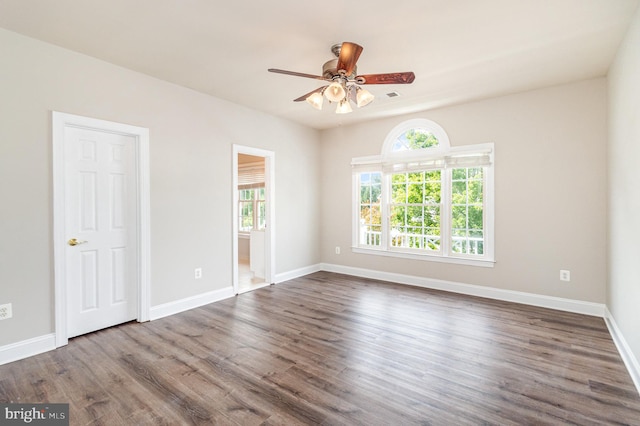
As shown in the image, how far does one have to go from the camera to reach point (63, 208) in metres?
2.85

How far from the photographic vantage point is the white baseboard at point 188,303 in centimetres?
355

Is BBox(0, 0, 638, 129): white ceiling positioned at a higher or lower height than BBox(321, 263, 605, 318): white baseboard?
higher

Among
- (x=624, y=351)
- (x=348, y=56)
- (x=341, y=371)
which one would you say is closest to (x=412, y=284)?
(x=624, y=351)

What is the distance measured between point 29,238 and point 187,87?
2.28 m

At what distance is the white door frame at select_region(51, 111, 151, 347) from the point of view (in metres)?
2.80

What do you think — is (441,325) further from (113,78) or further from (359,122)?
(113,78)

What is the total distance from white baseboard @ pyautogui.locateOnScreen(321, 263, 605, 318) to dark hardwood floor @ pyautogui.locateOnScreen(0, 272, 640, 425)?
0.19 m

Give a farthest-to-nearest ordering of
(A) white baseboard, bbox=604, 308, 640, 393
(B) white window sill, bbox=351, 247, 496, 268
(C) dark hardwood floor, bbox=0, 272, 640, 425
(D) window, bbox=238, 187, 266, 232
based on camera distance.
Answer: (D) window, bbox=238, 187, 266, 232
(B) white window sill, bbox=351, 247, 496, 268
(A) white baseboard, bbox=604, 308, 640, 393
(C) dark hardwood floor, bbox=0, 272, 640, 425

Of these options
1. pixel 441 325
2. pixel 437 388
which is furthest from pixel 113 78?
pixel 441 325

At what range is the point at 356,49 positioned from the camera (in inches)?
94.5

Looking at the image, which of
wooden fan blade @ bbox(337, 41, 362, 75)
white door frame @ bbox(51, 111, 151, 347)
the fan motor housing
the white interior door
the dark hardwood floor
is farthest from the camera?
the white interior door

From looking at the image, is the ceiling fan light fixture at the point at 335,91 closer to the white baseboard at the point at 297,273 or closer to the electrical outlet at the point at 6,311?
the electrical outlet at the point at 6,311

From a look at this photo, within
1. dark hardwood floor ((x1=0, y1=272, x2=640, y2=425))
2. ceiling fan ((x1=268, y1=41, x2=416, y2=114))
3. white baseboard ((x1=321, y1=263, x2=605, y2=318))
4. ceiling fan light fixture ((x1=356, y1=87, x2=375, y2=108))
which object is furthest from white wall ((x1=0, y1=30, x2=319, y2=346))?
ceiling fan light fixture ((x1=356, y1=87, x2=375, y2=108))

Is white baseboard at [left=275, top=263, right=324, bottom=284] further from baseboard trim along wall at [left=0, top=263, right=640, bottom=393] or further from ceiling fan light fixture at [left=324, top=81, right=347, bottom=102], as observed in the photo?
ceiling fan light fixture at [left=324, top=81, right=347, bottom=102]
